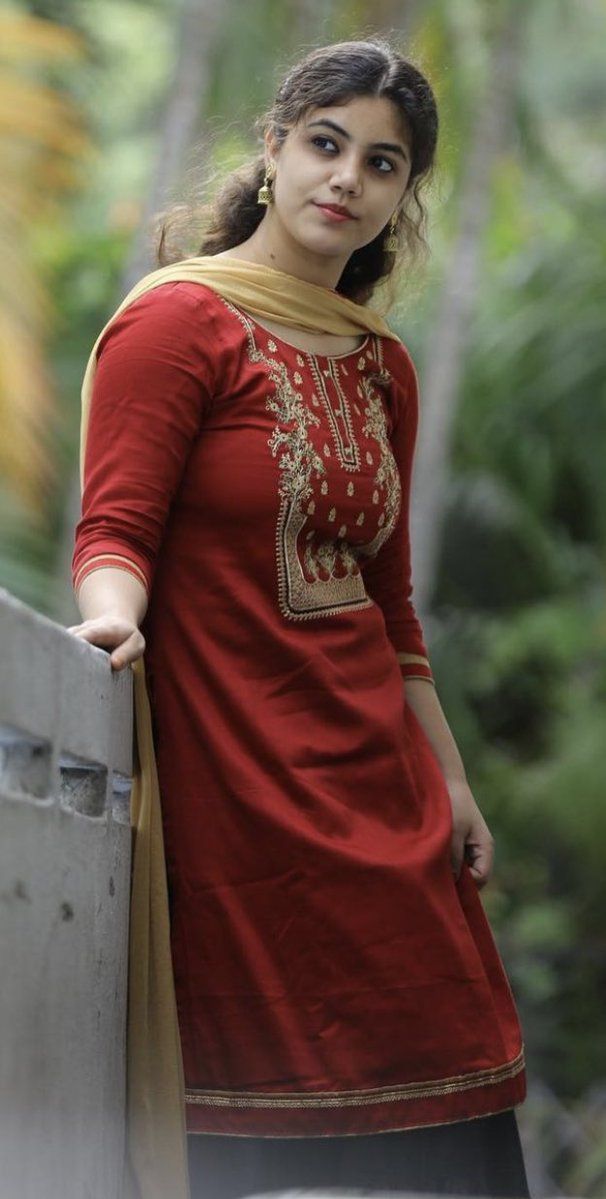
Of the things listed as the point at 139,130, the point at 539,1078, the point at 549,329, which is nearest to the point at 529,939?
the point at 539,1078

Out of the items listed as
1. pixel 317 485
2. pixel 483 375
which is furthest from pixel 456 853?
pixel 483 375

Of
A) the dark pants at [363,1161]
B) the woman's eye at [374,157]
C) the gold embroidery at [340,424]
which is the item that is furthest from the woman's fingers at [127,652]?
the woman's eye at [374,157]

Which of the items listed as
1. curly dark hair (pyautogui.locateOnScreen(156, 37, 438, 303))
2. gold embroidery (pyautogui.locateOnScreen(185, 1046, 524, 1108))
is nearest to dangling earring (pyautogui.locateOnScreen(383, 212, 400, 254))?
curly dark hair (pyautogui.locateOnScreen(156, 37, 438, 303))

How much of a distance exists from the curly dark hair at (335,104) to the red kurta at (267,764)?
0.73 feet

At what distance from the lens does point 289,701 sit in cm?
203

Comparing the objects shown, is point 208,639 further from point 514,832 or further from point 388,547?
point 514,832

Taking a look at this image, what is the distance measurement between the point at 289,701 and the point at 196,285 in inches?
18.0

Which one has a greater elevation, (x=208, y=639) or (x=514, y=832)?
(x=208, y=639)

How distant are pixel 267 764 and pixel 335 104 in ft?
2.39

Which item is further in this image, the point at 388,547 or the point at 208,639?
the point at 388,547

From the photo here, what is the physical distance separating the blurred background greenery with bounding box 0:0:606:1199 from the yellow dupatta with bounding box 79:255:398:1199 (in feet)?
15.8

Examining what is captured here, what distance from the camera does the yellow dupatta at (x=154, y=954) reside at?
1880 millimetres

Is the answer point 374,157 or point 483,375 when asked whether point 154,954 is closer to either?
point 374,157

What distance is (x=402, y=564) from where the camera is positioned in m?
2.32
